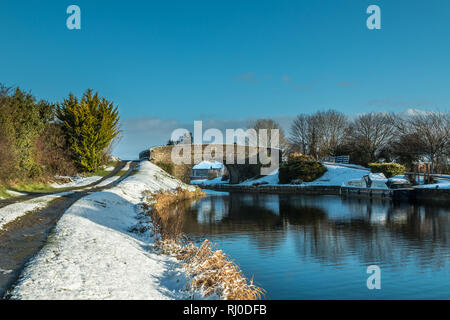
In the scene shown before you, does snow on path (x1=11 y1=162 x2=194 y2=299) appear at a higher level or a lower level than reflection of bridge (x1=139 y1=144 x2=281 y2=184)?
lower

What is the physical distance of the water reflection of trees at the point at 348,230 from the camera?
11297 mm

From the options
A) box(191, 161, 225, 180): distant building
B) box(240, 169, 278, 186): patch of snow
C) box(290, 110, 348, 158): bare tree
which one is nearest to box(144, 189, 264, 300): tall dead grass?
box(240, 169, 278, 186): patch of snow

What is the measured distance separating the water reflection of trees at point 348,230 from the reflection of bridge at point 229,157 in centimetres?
2216

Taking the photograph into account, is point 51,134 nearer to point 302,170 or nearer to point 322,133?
point 302,170

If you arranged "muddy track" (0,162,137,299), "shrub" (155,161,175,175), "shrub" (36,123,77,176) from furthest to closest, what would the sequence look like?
"shrub" (155,161,175,175)
"shrub" (36,123,77,176)
"muddy track" (0,162,137,299)

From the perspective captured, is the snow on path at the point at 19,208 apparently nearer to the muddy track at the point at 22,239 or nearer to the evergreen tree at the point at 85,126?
the muddy track at the point at 22,239

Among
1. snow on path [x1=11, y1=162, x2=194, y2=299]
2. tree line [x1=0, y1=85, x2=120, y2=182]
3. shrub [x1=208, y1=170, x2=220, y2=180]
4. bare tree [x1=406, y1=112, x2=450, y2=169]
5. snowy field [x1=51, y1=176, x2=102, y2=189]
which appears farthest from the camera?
shrub [x1=208, y1=170, x2=220, y2=180]

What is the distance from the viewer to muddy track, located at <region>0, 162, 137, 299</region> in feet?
22.4

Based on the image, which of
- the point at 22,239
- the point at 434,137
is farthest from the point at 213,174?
the point at 22,239

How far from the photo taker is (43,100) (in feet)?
95.2

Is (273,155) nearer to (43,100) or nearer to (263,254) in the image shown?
(43,100)

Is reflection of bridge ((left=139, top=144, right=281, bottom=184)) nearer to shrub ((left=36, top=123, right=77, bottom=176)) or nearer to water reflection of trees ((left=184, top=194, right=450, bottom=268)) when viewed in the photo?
shrub ((left=36, top=123, right=77, bottom=176))

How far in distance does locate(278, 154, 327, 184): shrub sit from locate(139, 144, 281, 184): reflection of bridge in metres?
7.92
